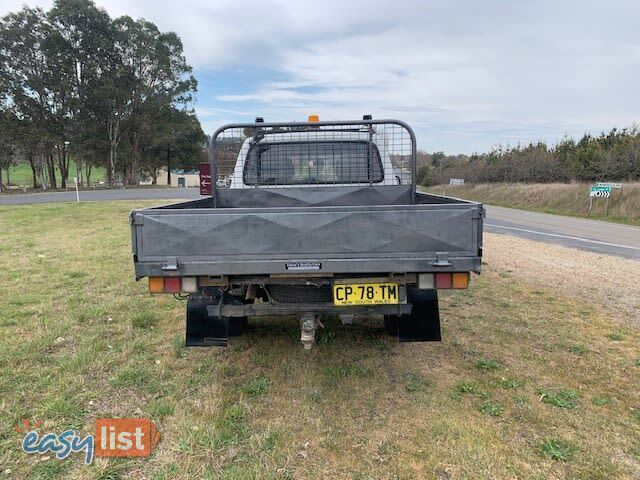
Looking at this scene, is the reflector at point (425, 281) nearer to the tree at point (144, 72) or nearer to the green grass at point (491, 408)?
the green grass at point (491, 408)

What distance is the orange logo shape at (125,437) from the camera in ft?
8.52

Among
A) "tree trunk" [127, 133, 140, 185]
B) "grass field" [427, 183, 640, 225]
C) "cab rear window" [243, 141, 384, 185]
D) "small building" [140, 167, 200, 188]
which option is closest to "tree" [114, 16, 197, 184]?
"tree trunk" [127, 133, 140, 185]

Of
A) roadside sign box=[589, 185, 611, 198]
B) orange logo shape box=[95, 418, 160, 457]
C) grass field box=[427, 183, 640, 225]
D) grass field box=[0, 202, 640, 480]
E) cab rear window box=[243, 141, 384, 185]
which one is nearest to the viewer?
grass field box=[0, 202, 640, 480]

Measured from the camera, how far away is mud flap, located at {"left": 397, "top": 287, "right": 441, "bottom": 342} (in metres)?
A: 3.67

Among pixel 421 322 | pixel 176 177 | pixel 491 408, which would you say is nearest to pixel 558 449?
pixel 491 408

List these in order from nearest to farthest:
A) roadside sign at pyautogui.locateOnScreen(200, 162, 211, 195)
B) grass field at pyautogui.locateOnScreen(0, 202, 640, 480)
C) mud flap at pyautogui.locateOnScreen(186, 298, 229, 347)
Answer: grass field at pyautogui.locateOnScreen(0, 202, 640, 480) → mud flap at pyautogui.locateOnScreen(186, 298, 229, 347) → roadside sign at pyautogui.locateOnScreen(200, 162, 211, 195)

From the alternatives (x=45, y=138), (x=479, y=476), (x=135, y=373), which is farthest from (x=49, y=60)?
(x=479, y=476)

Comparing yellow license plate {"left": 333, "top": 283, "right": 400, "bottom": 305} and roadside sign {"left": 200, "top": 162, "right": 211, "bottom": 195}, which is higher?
roadside sign {"left": 200, "top": 162, "right": 211, "bottom": 195}

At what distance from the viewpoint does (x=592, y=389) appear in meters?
3.27

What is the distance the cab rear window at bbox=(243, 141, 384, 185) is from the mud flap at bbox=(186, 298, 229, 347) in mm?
1700

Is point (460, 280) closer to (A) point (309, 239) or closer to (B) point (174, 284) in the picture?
(A) point (309, 239)

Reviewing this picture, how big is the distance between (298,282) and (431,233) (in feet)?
2.97

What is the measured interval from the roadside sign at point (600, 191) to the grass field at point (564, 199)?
0.31m

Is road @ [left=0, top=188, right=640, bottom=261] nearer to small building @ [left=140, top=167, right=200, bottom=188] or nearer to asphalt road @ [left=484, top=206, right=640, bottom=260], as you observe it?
asphalt road @ [left=484, top=206, right=640, bottom=260]
